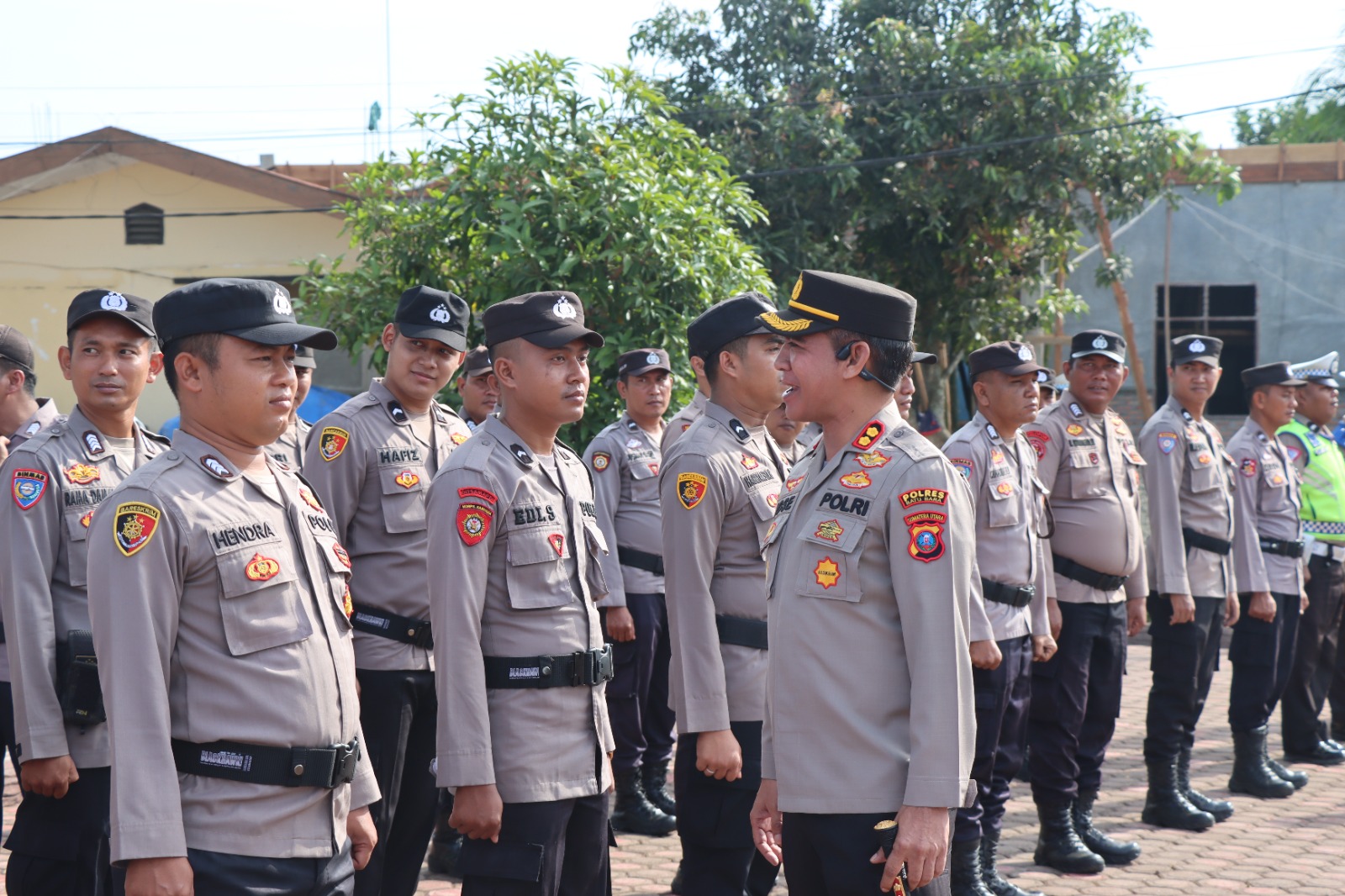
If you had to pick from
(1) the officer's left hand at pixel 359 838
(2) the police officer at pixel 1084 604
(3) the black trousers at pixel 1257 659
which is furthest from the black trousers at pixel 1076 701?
(1) the officer's left hand at pixel 359 838

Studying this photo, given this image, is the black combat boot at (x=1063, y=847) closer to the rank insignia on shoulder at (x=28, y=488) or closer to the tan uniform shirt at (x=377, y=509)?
the tan uniform shirt at (x=377, y=509)

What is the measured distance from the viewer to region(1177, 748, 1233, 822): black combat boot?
263 inches

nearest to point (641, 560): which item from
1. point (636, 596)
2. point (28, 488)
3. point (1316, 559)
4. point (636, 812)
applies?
point (636, 596)

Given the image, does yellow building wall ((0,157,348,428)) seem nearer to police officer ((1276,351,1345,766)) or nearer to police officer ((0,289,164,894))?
police officer ((1276,351,1345,766))

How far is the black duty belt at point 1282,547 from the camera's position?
7.62 m

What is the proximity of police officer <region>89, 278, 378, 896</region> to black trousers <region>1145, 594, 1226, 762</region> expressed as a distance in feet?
16.0

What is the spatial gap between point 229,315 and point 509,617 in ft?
3.86

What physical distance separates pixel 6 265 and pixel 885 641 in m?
15.8

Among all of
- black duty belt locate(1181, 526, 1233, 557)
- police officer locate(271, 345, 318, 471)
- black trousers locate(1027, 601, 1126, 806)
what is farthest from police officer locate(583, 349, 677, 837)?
black duty belt locate(1181, 526, 1233, 557)

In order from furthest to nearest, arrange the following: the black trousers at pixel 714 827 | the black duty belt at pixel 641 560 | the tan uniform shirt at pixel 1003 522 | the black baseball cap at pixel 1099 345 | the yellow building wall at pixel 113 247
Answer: the yellow building wall at pixel 113 247
the black duty belt at pixel 641 560
the black baseball cap at pixel 1099 345
the tan uniform shirt at pixel 1003 522
the black trousers at pixel 714 827

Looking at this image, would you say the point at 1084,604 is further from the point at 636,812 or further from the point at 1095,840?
the point at 636,812

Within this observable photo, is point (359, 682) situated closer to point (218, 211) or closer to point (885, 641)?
point (885, 641)

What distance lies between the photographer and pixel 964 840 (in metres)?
5.09

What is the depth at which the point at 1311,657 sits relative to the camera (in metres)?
8.07
